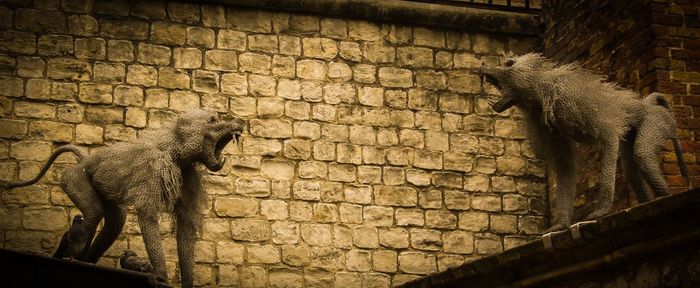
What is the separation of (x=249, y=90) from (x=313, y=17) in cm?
112

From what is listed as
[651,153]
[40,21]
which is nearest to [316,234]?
[40,21]

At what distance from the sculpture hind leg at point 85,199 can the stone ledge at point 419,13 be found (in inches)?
141

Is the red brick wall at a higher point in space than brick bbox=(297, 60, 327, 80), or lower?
lower

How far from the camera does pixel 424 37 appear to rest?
11570mm

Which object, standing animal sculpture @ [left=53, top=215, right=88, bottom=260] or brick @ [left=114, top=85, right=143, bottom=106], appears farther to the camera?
brick @ [left=114, top=85, right=143, bottom=106]

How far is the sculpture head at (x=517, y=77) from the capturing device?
7586 mm

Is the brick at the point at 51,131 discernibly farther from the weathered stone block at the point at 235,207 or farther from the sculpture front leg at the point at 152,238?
the sculpture front leg at the point at 152,238

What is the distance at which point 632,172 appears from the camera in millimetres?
7586

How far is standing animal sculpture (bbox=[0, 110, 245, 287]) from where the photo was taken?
7629mm

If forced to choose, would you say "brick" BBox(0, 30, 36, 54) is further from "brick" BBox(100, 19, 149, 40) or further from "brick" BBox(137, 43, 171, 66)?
"brick" BBox(137, 43, 171, 66)

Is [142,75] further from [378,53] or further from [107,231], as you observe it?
[107,231]

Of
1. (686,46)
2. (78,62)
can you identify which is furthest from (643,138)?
(78,62)

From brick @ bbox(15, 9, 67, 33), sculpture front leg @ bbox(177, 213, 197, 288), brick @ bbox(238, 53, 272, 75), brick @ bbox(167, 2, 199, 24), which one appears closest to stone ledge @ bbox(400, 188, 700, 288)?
sculpture front leg @ bbox(177, 213, 197, 288)

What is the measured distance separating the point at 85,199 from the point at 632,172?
4006 mm
